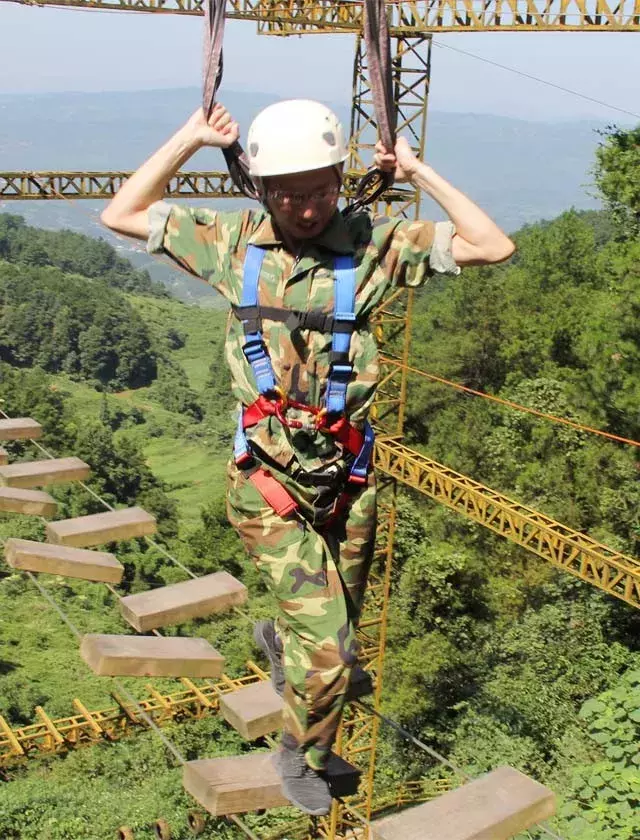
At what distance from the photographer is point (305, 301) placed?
2.83 metres

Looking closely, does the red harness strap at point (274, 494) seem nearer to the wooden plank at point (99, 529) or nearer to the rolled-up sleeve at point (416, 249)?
the rolled-up sleeve at point (416, 249)

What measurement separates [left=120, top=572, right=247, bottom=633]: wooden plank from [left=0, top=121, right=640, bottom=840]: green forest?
4010mm

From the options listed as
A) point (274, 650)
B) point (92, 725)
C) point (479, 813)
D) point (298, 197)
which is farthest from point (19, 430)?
point (298, 197)

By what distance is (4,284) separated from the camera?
60.5 m

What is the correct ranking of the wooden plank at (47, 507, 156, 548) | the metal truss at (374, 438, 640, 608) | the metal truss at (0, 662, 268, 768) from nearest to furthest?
the wooden plank at (47, 507, 156, 548) < the metal truss at (0, 662, 268, 768) < the metal truss at (374, 438, 640, 608)

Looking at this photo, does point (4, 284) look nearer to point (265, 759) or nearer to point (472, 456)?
point (472, 456)

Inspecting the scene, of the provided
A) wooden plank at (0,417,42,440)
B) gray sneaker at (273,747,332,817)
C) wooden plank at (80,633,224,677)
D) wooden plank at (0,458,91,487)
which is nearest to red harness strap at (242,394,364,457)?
gray sneaker at (273,747,332,817)

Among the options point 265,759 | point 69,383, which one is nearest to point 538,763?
point 265,759

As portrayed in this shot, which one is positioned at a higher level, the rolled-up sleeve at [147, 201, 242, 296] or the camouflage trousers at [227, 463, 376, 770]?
the rolled-up sleeve at [147, 201, 242, 296]

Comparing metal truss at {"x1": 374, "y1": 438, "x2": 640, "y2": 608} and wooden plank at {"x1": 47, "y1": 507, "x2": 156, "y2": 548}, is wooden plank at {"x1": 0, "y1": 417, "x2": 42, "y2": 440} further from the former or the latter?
metal truss at {"x1": 374, "y1": 438, "x2": 640, "y2": 608}

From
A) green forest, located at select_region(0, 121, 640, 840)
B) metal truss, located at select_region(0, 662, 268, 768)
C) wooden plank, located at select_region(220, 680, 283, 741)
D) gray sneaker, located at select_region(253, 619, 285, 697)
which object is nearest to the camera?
gray sneaker, located at select_region(253, 619, 285, 697)

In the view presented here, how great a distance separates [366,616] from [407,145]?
1249 centimetres

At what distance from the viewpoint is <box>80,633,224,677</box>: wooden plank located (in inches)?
165

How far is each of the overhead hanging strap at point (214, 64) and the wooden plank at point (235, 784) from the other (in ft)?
6.85
